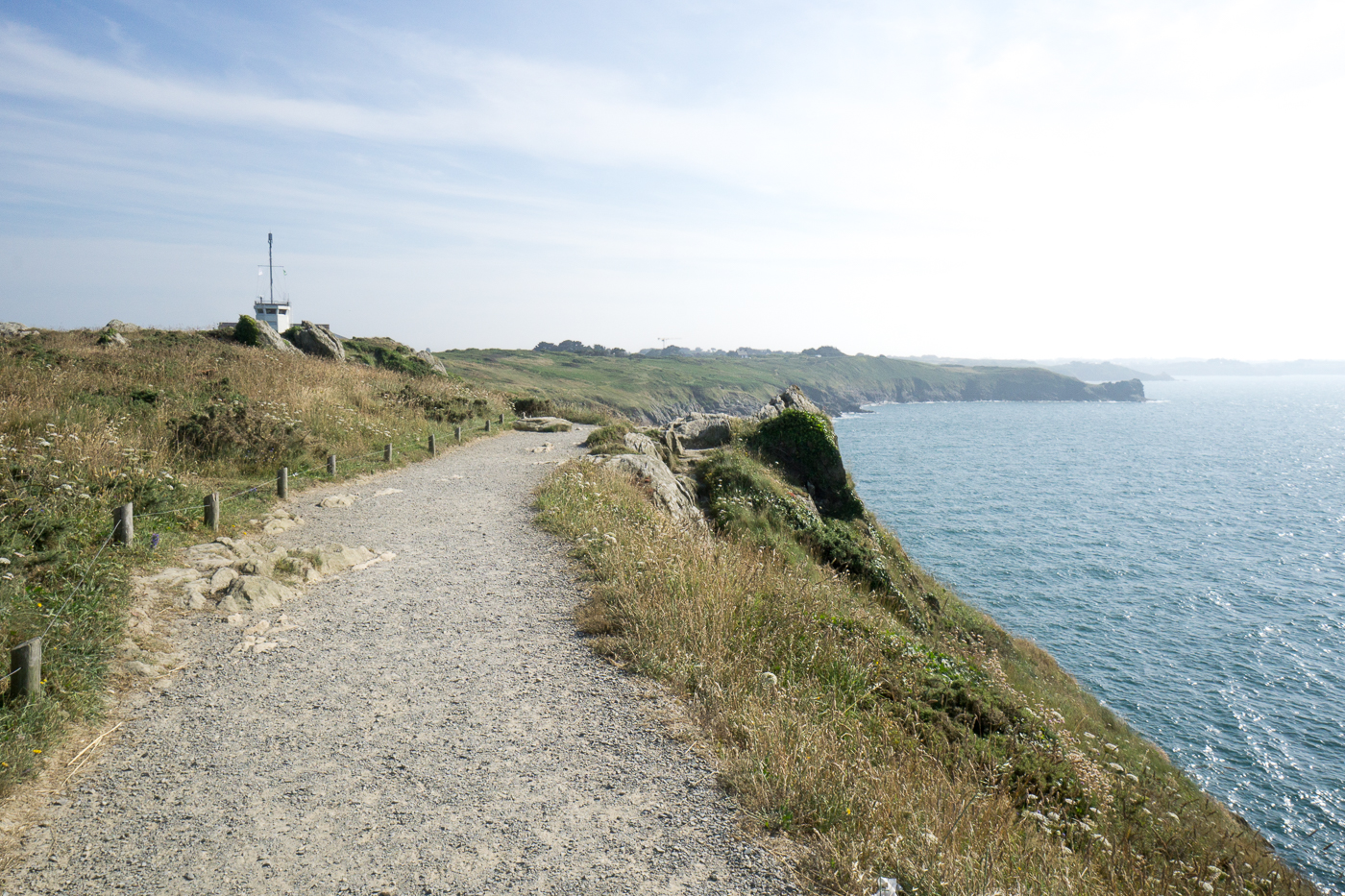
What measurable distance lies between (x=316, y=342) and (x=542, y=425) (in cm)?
1564

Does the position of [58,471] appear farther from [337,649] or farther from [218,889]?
[218,889]

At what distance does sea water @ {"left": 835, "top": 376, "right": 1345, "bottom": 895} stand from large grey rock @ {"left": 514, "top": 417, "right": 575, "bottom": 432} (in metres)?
19.2

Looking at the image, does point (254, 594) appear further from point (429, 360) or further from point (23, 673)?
point (429, 360)

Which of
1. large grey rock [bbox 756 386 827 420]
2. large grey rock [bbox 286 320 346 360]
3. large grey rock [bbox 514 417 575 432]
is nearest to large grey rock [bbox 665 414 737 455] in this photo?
large grey rock [bbox 756 386 827 420]

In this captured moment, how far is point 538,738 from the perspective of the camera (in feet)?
17.4

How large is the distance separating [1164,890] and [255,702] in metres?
7.61

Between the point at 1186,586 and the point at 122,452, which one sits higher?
the point at 122,452

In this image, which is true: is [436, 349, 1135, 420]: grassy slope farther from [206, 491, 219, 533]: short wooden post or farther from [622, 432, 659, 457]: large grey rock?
[206, 491, 219, 533]: short wooden post

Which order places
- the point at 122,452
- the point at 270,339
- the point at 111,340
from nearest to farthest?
1. the point at 122,452
2. the point at 111,340
3. the point at 270,339

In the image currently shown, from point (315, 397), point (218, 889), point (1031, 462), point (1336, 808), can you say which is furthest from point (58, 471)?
point (1031, 462)

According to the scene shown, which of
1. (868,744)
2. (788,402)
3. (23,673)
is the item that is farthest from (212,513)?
(788,402)

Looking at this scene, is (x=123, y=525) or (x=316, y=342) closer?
(x=123, y=525)

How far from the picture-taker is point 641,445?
21219 mm

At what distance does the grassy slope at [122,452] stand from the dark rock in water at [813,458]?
11.4 m
